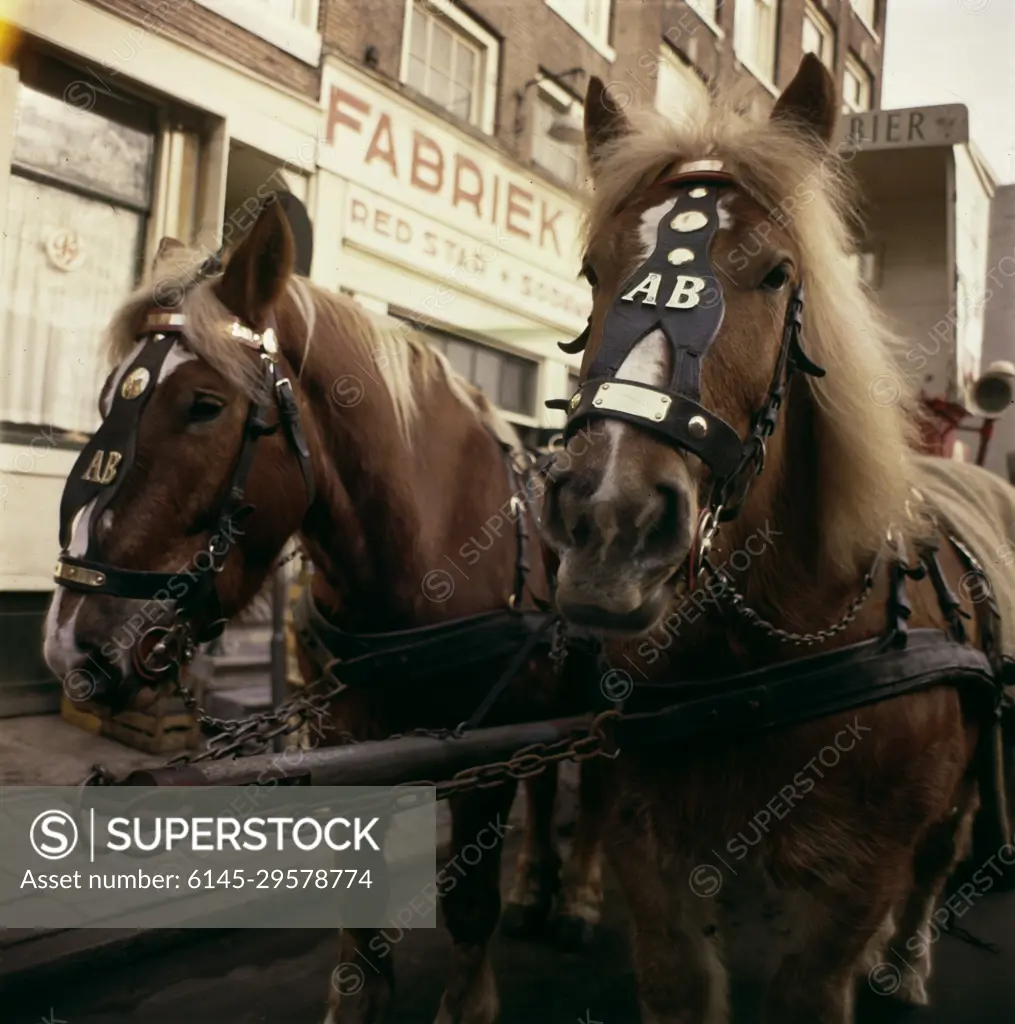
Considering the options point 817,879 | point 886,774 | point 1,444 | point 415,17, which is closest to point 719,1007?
point 817,879

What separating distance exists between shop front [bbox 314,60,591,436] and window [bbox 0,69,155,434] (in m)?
1.35

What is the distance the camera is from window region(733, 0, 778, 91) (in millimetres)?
3736

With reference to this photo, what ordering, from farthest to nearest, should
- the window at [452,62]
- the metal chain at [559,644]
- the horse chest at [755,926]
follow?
1. the window at [452,62]
2. the horse chest at [755,926]
3. the metal chain at [559,644]

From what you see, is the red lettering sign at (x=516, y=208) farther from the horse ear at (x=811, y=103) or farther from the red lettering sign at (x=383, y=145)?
the horse ear at (x=811, y=103)

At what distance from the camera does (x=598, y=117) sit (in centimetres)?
196

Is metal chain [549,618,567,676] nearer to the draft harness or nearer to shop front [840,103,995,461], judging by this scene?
the draft harness

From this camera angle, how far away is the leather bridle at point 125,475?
181cm

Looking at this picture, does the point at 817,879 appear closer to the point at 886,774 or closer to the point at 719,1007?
the point at 886,774

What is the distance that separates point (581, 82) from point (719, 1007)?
16.4ft

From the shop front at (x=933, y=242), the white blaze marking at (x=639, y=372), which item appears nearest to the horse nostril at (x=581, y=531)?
the white blaze marking at (x=639, y=372)

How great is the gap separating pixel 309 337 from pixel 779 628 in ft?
4.46

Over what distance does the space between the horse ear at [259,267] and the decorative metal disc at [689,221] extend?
38.6 inches

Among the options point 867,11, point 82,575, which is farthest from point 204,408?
point 867,11

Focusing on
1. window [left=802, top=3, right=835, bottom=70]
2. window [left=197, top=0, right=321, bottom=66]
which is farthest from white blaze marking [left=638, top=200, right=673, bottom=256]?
window [left=197, top=0, right=321, bottom=66]
